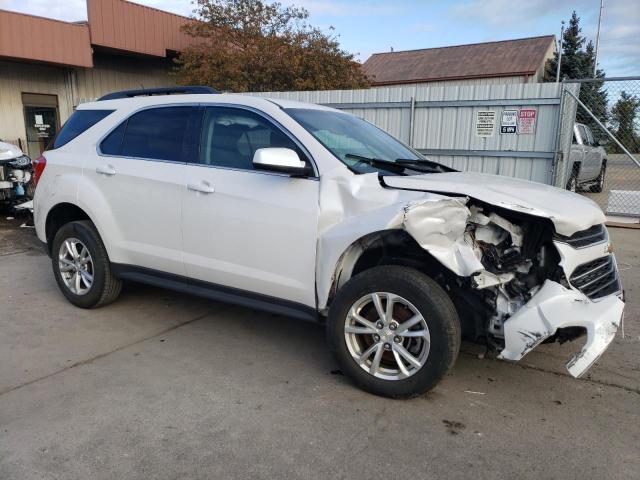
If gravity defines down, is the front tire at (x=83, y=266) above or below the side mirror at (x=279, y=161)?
below

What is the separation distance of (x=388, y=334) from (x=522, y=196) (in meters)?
1.16

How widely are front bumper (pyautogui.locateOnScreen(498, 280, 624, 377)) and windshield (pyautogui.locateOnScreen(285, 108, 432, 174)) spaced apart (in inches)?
51.5

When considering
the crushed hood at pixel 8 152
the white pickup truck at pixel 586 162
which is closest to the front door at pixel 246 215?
the crushed hood at pixel 8 152

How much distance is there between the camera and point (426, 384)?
3.12 m

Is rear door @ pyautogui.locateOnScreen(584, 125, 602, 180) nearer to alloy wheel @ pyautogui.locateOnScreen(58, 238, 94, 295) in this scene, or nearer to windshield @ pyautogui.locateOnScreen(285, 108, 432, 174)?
windshield @ pyautogui.locateOnScreen(285, 108, 432, 174)

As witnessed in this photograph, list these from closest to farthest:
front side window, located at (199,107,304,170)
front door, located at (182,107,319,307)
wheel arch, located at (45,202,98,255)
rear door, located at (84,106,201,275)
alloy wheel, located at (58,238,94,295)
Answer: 1. front door, located at (182,107,319,307)
2. front side window, located at (199,107,304,170)
3. rear door, located at (84,106,201,275)
4. alloy wheel, located at (58,238,94,295)
5. wheel arch, located at (45,202,98,255)

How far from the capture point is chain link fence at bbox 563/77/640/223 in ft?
28.3

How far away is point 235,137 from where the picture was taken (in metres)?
3.95

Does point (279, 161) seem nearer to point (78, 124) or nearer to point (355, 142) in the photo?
point (355, 142)

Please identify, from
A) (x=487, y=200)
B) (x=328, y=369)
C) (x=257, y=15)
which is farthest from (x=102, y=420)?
(x=257, y=15)

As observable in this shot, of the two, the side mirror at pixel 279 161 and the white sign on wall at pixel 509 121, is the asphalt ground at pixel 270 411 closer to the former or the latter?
the side mirror at pixel 279 161

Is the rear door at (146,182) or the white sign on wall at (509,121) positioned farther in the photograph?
the white sign on wall at (509,121)

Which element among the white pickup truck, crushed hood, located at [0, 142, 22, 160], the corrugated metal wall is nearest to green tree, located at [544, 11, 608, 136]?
the white pickup truck

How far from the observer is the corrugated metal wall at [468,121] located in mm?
8766
